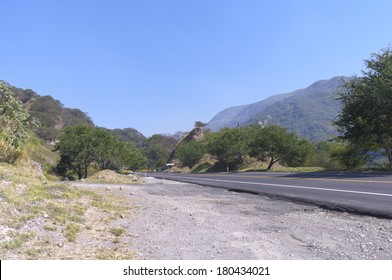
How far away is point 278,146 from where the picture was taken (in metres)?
43.0

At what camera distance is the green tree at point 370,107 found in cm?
2238

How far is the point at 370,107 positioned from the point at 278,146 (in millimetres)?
19985

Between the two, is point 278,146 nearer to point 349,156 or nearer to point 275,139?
point 275,139

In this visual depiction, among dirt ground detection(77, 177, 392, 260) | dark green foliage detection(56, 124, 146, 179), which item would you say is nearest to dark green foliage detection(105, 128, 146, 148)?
dark green foliage detection(56, 124, 146, 179)

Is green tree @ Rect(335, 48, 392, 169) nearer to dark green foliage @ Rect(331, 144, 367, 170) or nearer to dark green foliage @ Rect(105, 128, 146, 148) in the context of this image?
dark green foliage @ Rect(331, 144, 367, 170)

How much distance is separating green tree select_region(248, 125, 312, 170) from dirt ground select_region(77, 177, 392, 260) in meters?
33.5

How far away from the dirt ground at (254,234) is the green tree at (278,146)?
3354cm

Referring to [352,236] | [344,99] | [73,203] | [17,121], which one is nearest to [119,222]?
[73,203]

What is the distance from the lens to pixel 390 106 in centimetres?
2219

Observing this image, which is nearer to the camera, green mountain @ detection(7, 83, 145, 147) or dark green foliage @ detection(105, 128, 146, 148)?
green mountain @ detection(7, 83, 145, 147)

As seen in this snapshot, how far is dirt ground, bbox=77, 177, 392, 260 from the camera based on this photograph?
543cm

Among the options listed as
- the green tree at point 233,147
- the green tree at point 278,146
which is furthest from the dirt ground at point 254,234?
the green tree at point 233,147

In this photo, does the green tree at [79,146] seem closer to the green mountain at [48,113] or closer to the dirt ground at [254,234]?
the dirt ground at [254,234]

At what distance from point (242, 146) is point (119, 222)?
143ft
